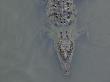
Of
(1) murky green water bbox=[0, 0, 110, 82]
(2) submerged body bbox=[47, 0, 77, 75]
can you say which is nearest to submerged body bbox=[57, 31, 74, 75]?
(2) submerged body bbox=[47, 0, 77, 75]

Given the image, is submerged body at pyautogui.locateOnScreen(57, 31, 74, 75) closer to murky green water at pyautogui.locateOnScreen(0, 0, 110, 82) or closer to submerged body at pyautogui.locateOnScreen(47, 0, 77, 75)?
submerged body at pyautogui.locateOnScreen(47, 0, 77, 75)

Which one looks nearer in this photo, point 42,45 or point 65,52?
point 65,52

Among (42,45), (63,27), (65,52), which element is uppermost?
(63,27)

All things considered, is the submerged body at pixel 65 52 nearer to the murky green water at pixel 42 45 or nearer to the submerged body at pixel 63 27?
the submerged body at pixel 63 27

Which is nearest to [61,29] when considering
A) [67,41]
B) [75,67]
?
[67,41]

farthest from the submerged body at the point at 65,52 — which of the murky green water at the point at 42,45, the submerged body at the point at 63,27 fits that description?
the murky green water at the point at 42,45

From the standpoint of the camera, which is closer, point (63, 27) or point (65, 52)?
point (65, 52)

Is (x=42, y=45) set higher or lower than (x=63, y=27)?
lower

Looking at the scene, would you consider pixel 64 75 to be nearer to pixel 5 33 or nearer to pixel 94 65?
pixel 94 65
